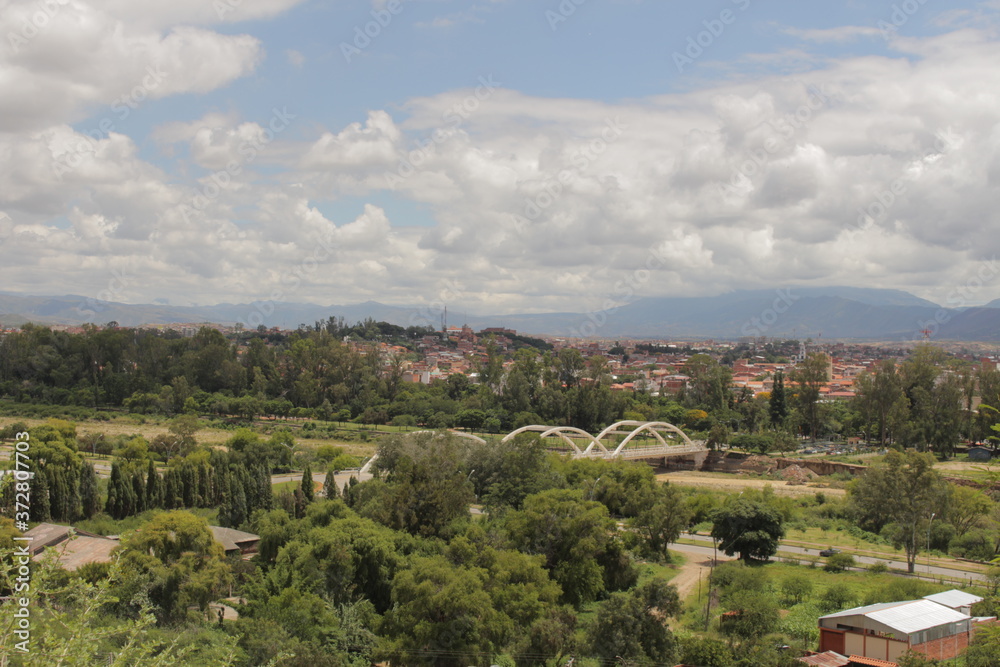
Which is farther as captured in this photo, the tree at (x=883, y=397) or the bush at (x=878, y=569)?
the tree at (x=883, y=397)

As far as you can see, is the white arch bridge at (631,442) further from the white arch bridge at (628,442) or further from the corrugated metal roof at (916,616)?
the corrugated metal roof at (916,616)

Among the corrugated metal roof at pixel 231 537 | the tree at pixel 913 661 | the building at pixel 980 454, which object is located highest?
the tree at pixel 913 661

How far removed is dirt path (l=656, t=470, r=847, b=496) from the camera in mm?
44406

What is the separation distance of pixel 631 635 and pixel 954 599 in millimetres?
8067

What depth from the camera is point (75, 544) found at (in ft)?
82.0

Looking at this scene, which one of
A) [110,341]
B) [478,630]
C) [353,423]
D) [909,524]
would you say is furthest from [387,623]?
[110,341]

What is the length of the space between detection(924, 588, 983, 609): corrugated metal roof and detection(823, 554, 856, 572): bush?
567cm

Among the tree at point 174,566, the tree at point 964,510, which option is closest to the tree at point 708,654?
the tree at point 174,566

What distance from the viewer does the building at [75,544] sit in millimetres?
23152

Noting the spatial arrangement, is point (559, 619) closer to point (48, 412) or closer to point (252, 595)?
point (252, 595)

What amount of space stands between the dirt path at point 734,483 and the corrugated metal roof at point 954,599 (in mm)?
23160

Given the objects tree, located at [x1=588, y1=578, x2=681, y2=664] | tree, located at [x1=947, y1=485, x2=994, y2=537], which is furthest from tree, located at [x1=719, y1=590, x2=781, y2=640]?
tree, located at [x1=947, y1=485, x2=994, y2=537]

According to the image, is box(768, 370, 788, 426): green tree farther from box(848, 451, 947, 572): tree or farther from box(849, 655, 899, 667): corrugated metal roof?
box(849, 655, 899, 667): corrugated metal roof

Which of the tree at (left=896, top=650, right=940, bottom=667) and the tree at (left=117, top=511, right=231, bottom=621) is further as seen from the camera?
the tree at (left=117, top=511, right=231, bottom=621)
